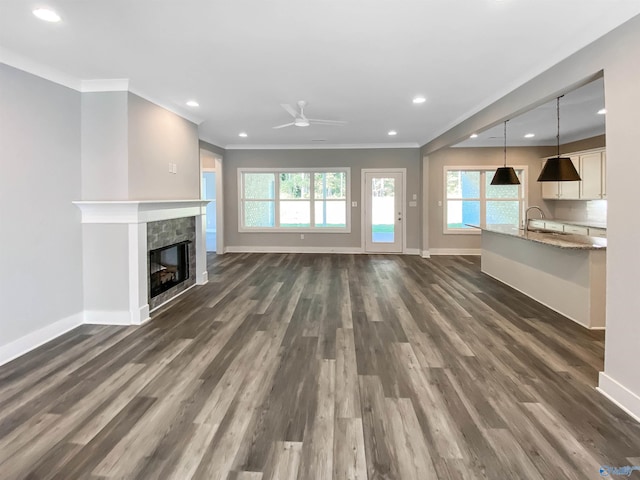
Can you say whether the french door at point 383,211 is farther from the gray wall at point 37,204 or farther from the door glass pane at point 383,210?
the gray wall at point 37,204

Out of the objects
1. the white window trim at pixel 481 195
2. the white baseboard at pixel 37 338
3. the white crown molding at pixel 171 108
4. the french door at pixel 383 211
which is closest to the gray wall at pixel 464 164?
the white window trim at pixel 481 195

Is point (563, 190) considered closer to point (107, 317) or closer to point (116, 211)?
point (116, 211)

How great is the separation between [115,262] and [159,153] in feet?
4.75

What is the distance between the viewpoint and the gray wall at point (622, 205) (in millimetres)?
2229

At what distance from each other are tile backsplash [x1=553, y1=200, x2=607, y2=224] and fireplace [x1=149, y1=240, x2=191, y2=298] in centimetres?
733

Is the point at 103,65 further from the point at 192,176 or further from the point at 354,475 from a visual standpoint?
the point at 354,475

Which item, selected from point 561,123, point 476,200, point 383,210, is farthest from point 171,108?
point 476,200

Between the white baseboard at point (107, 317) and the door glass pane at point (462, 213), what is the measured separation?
7.05 meters

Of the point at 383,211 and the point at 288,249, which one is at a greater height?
the point at 383,211

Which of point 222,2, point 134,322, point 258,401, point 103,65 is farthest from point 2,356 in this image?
point 222,2

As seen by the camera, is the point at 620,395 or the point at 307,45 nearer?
the point at 620,395

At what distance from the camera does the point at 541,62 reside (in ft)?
10.9

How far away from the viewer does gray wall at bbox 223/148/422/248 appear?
8609mm

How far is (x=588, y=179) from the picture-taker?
6.83 meters
